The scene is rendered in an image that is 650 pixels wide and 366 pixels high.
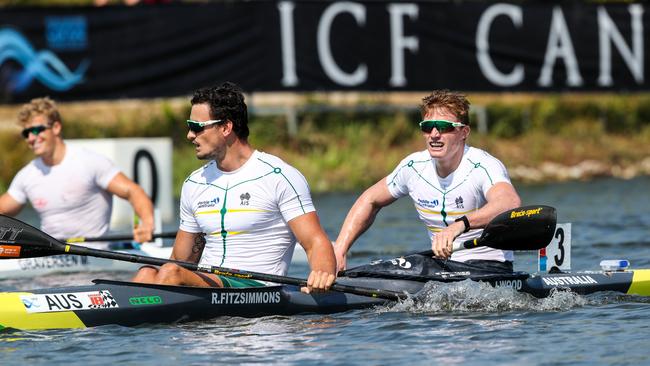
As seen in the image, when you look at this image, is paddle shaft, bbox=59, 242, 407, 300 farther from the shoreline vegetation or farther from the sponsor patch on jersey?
the shoreline vegetation

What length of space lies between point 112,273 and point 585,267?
14.6 feet

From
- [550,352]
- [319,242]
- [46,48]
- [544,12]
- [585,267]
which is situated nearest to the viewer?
[550,352]

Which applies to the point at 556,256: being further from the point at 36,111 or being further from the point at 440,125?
the point at 36,111

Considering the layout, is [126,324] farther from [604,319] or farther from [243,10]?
[243,10]

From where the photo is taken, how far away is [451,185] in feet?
32.2

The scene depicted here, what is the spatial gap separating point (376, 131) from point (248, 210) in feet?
41.4

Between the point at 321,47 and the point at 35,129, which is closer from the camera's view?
the point at 35,129

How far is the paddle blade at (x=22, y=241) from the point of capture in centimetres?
955

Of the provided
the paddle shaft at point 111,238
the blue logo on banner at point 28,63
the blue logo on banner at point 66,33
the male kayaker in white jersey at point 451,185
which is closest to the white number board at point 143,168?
the blue logo on banner at point 28,63

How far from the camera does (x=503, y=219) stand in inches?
368

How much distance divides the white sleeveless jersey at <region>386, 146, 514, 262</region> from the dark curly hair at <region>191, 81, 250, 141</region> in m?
1.54

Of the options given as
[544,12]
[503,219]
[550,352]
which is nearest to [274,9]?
[544,12]

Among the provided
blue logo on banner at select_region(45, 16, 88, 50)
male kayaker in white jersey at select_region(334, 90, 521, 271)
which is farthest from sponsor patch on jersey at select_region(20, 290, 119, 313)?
blue logo on banner at select_region(45, 16, 88, 50)

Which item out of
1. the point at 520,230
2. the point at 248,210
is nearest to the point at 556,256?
the point at 520,230
